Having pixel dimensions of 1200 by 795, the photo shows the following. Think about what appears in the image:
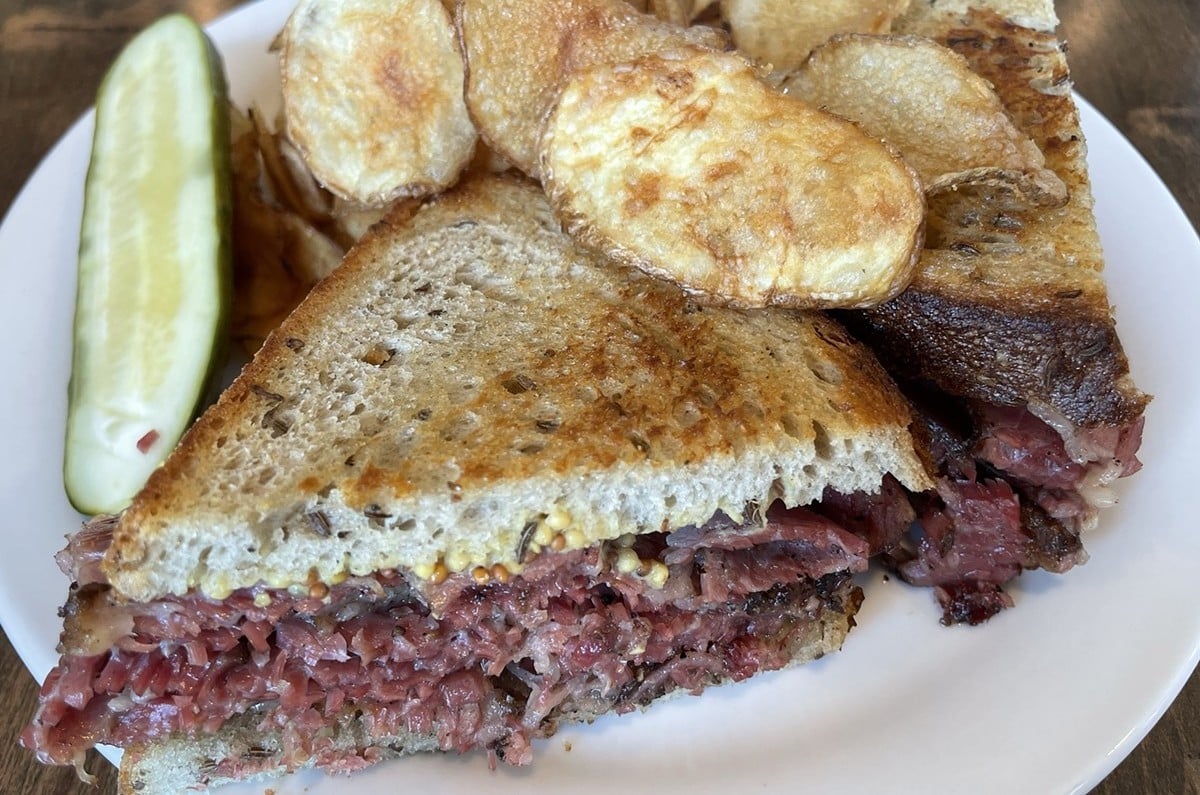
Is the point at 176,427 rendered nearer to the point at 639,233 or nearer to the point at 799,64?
the point at 639,233

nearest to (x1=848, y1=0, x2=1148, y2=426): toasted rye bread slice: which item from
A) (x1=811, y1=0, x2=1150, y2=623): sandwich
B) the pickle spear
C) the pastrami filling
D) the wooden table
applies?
(x1=811, y1=0, x2=1150, y2=623): sandwich

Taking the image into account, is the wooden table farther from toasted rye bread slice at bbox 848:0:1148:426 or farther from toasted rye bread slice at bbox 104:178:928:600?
toasted rye bread slice at bbox 104:178:928:600

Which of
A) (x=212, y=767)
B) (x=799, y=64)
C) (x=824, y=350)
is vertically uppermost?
(x=799, y=64)

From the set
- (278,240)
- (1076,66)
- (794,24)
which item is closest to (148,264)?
(278,240)

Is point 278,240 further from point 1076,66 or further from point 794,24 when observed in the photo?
point 1076,66

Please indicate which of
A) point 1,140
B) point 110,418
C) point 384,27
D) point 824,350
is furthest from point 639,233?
point 1,140

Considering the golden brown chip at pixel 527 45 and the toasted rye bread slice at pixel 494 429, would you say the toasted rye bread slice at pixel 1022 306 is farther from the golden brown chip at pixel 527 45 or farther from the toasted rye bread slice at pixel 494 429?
the golden brown chip at pixel 527 45
